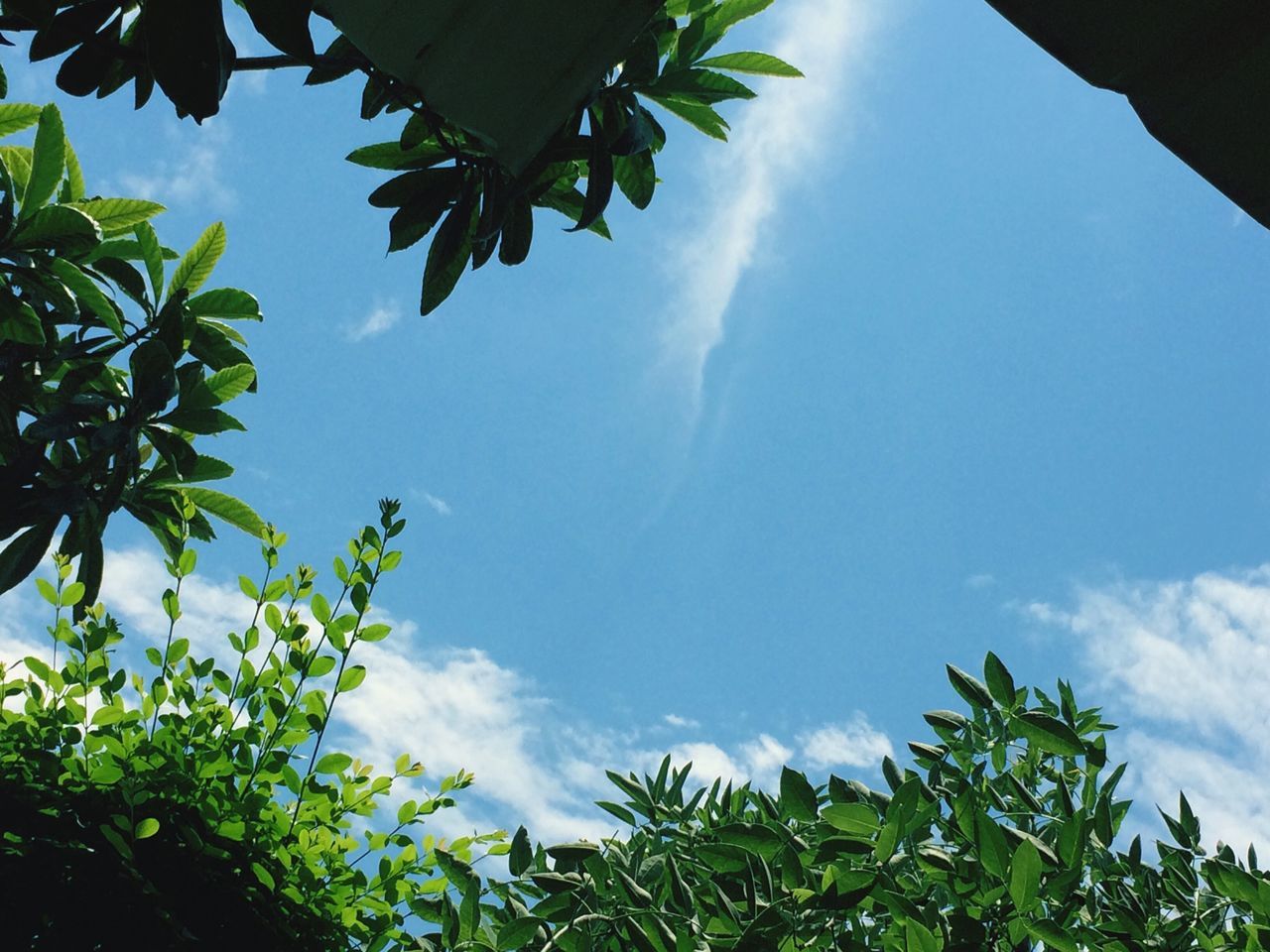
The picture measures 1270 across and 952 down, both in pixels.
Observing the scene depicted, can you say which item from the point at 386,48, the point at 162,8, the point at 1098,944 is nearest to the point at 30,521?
the point at 162,8

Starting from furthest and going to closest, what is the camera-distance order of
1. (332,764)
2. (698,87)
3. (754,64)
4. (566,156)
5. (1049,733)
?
(332,764) < (754,64) < (698,87) < (566,156) < (1049,733)

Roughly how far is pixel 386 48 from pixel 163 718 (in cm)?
184

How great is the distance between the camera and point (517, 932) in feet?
→ 4.75

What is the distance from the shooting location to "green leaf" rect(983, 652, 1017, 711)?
1.43 meters

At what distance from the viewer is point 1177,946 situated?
1.71 m

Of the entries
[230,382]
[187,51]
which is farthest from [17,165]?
[187,51]

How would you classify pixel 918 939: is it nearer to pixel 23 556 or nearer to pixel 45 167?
pixel 23 556

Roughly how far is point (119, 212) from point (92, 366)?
0.49 metres

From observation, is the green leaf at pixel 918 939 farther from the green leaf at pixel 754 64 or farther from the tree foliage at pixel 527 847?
the green leaf at pixel 754 64

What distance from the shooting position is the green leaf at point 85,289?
244 centimetres

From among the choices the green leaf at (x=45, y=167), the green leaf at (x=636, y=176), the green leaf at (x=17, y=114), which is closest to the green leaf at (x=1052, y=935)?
the green leaf at (x=636, y=176)

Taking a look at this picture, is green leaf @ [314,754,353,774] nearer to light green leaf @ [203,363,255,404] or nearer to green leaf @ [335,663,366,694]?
green leaf @ [335,663,366,694]

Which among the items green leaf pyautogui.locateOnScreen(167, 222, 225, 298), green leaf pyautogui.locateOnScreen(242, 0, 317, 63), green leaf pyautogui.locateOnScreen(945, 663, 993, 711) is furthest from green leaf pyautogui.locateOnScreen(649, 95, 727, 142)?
green leaf pyautogui.locateOnScreen(167, 222, 225, 298)

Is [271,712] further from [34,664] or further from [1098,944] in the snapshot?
[1098,944]
